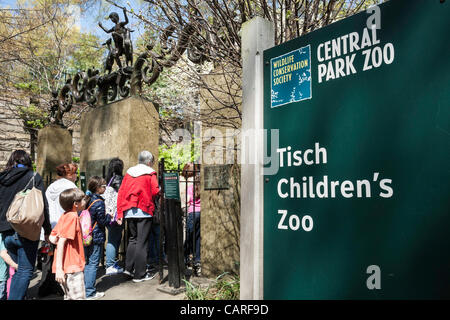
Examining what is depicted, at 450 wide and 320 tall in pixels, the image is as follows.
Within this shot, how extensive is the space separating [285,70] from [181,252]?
369 cm

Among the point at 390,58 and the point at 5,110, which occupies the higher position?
the point at 5,110

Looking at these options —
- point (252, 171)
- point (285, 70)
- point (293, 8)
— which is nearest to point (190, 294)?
point (252, 171)

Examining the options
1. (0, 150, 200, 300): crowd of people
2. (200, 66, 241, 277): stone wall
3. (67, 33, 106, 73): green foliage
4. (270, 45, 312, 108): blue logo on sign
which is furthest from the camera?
(67, 33, 106, 73): green foliage

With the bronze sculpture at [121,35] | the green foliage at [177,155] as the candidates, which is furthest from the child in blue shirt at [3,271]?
the green foliage at [177,155]

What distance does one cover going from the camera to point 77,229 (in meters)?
4.06

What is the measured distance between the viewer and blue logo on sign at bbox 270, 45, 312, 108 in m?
1.92

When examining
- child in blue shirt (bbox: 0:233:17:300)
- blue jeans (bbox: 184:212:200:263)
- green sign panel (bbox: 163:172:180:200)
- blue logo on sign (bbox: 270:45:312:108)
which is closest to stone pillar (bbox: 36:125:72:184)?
blue jeans (bbox: 184:212:200:263)

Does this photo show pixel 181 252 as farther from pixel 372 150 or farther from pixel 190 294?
pixel 372 150

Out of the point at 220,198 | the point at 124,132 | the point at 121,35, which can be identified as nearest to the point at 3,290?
the point at 220,198

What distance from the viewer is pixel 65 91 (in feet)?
34.0

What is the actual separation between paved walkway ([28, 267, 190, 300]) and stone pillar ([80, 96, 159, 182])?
83.7 inches

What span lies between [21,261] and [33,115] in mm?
14289

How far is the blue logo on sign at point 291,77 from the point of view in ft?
6.28

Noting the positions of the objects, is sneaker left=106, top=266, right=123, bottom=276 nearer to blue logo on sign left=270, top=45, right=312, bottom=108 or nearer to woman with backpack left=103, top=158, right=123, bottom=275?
woman with backpack left=103, top=158, right=123, bottom=275
